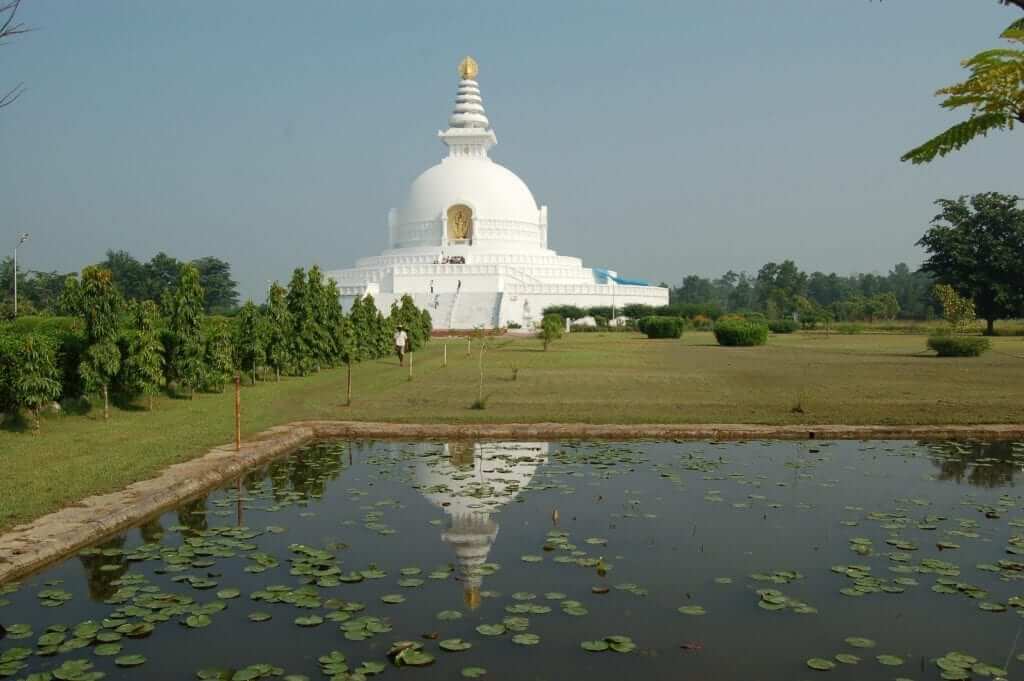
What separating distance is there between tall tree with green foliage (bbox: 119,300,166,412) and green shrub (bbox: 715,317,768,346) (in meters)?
26.4

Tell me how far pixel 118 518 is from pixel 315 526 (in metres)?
1.76

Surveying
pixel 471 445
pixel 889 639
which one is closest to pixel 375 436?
pixel 471 445

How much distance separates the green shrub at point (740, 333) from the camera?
37625mm

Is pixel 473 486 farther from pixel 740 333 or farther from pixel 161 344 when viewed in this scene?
pixel 740 333

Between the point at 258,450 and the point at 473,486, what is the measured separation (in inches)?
128

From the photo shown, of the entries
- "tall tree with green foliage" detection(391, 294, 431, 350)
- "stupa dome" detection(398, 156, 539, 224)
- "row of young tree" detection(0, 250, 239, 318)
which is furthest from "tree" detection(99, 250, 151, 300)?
"tall tree with green foliage" detection(391, 294, 431, 350)

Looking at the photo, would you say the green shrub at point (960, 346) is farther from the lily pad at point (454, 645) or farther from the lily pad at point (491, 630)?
the lily pad at point (454, 645)

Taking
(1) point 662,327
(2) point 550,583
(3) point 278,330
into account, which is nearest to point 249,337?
(3) point 278,330

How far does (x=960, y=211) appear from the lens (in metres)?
54.2

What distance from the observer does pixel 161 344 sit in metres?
17.3

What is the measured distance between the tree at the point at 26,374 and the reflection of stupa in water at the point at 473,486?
20.0ft

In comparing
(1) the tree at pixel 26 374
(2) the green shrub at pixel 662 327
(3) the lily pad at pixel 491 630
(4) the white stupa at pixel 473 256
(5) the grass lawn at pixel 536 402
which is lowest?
(3) the lily pad at pixel 491 630

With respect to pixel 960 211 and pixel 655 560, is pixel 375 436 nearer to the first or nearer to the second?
pixel 655 560

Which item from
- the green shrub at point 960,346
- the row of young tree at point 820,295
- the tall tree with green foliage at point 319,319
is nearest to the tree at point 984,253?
the row of young tree at point 820,295
